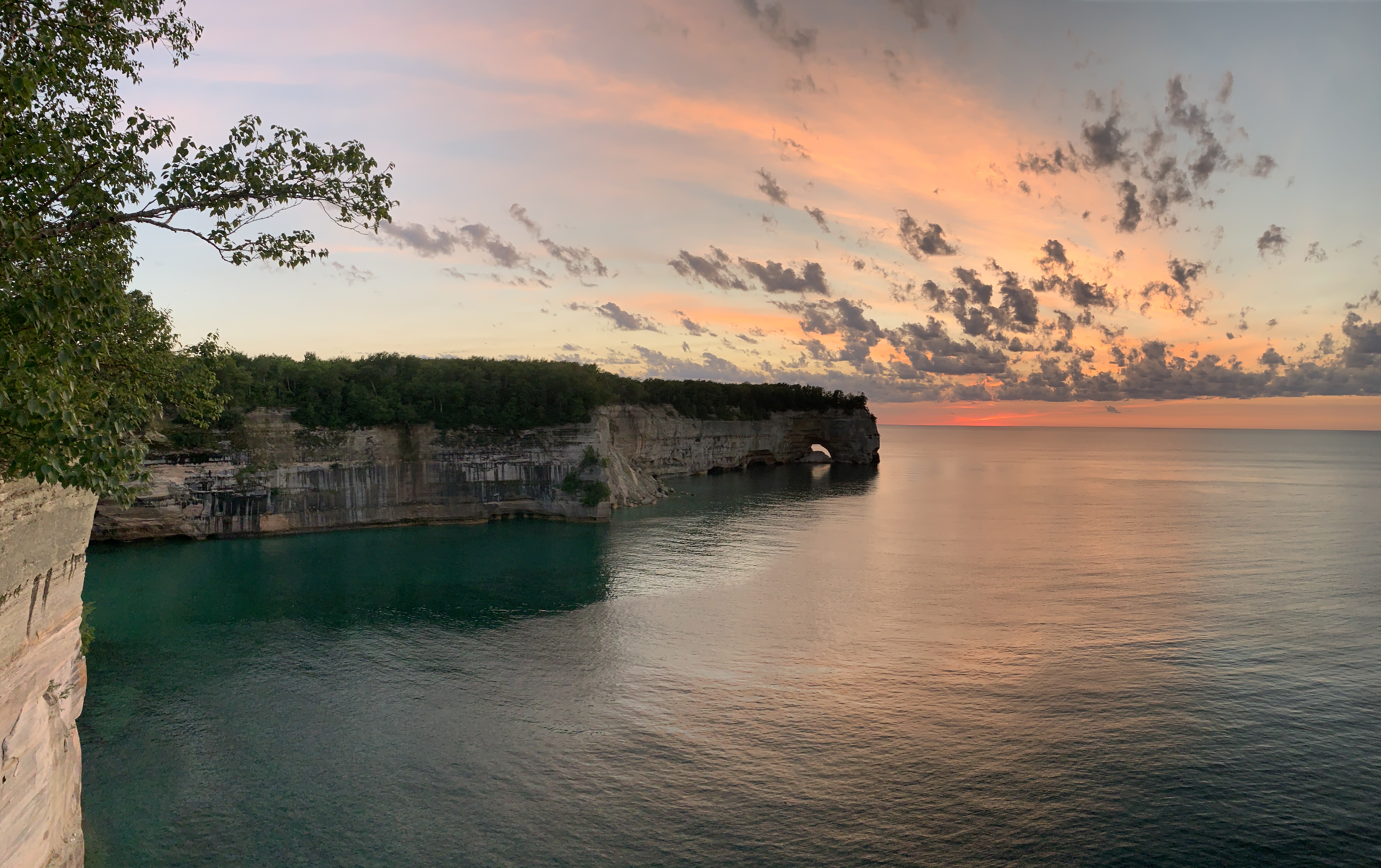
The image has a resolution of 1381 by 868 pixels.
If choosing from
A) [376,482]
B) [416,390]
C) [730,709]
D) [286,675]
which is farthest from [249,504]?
[730,709]

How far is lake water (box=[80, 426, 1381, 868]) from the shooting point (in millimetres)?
18016

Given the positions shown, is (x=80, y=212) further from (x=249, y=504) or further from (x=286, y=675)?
(x=249, y=504)

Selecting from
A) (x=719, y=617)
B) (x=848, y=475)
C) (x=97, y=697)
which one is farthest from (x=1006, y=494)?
(x=97, y=697)

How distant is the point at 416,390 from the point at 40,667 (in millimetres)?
60258

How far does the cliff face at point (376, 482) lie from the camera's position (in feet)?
190

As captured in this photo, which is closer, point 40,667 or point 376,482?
point 40,667

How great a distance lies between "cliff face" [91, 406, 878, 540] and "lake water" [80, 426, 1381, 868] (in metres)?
5.47

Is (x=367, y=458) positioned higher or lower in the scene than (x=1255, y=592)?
higher

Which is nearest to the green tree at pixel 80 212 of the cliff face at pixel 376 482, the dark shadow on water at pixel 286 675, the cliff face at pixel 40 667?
the cliff face at pixel 40 667

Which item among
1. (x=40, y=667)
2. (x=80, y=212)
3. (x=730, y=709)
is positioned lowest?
(x=730, y=709)

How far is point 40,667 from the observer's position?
40.0 ft

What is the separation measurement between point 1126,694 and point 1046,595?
663 inches

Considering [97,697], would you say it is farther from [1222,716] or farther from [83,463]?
[1222,716]

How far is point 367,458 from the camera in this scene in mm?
65812
